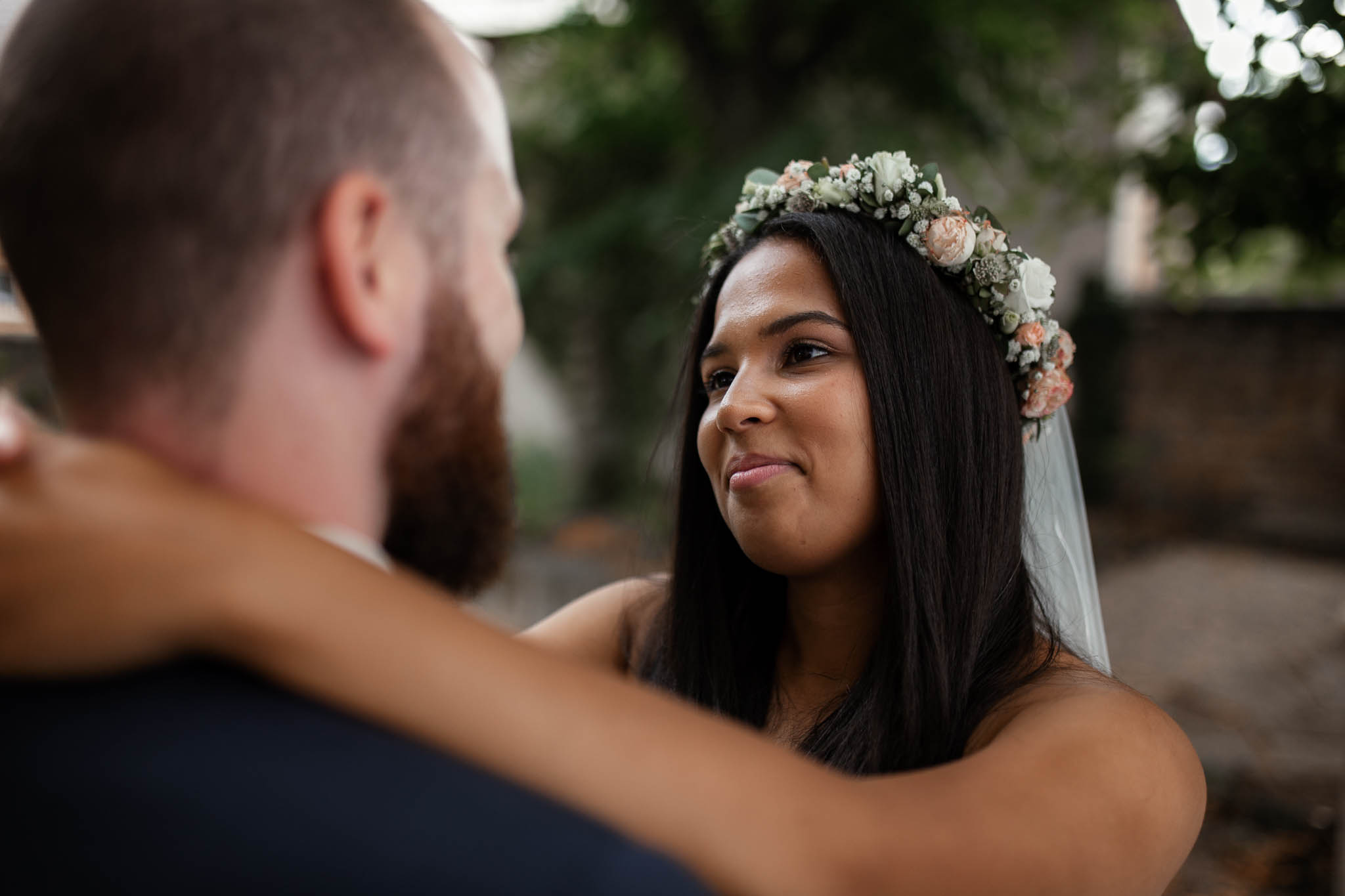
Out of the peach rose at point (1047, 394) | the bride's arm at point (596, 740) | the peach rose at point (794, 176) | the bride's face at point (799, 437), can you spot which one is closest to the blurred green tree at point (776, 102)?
the peach rose at point (794, 176)

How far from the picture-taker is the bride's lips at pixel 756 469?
1.85 m

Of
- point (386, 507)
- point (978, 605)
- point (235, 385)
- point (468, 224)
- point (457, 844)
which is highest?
point (468, 224)

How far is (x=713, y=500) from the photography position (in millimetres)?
2396

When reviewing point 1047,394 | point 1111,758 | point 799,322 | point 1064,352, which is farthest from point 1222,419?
point 1111,758

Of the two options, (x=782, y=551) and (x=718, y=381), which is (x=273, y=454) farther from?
(x=718, y=381)

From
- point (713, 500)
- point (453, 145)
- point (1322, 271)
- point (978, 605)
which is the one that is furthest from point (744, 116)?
point (453, 145)

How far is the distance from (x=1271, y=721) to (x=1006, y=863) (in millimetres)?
5893

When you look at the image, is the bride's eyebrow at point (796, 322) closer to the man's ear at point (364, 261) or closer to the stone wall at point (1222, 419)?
the man's ear at point (364, 261)

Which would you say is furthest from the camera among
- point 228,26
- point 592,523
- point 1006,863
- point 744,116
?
point 592,523

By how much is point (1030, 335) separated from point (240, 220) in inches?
67.8

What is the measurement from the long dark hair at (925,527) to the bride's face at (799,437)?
0.04 metres

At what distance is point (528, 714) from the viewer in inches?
29.6

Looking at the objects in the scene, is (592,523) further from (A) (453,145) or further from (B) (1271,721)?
(A) (453,145)

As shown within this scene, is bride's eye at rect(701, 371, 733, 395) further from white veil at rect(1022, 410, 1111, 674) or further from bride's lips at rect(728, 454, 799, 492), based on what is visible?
white veil at rect(1022, 410, 1111, 674)
